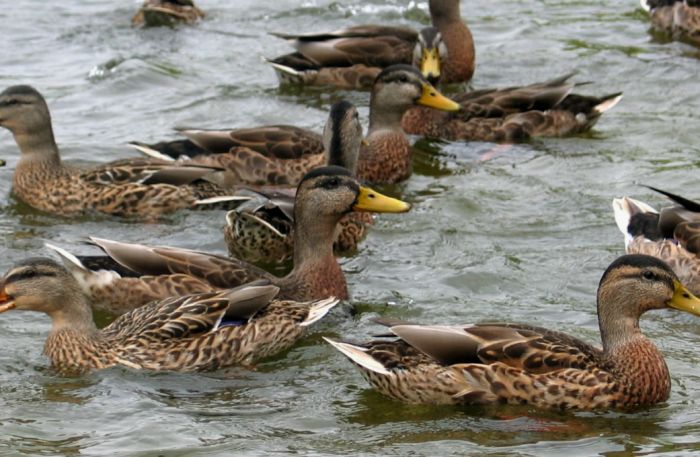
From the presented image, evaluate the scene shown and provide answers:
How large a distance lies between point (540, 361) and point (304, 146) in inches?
186

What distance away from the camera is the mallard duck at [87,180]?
11844mm

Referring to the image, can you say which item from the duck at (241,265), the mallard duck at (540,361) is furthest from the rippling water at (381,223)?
the duck at (241,265)

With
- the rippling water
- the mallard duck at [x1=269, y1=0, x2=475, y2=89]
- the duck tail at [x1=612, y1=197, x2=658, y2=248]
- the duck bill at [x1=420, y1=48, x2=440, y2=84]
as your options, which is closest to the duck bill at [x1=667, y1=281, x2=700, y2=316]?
the rippling water

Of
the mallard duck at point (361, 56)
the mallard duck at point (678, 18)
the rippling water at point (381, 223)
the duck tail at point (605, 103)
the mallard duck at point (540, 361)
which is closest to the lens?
the rippling water at point (381, 223)

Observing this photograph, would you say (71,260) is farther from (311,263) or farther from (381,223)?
(381,223)

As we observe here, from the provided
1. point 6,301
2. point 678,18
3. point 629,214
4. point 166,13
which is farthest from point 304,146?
point 678,18

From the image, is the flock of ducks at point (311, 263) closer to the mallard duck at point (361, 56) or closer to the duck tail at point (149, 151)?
the duck tail at point (149, 151)

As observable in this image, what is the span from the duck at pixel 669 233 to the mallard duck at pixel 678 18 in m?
6.38

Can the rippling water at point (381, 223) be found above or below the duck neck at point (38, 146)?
below

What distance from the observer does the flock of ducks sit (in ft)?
26.8

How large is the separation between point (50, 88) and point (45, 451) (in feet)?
26.7

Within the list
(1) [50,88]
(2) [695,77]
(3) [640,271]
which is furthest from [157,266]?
(2) [695,77]

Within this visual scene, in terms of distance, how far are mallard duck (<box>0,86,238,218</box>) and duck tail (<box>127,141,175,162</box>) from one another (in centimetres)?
30

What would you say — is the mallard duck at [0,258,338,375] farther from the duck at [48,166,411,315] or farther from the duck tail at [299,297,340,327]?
the duck at [48,166,411,315]
